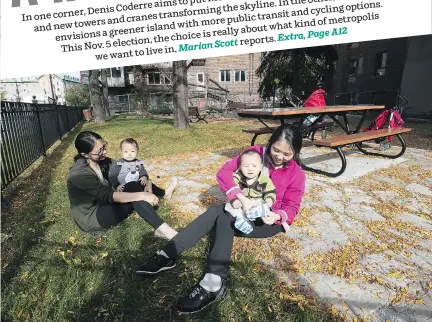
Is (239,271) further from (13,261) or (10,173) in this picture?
(10,173)

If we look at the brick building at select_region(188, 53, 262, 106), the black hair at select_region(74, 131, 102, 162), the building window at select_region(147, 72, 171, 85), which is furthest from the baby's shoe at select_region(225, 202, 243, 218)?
the building window at select_region(147, 72, 171, 85)

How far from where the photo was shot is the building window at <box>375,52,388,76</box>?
721 inches

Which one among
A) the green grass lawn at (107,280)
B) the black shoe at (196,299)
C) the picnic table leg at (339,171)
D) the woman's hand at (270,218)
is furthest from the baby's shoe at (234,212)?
the picnic table leg at (339,171)

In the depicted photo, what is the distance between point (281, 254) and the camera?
8.51 feet

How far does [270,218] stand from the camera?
226 centimetres

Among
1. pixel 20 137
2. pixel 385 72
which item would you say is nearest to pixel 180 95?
pixel 20 137

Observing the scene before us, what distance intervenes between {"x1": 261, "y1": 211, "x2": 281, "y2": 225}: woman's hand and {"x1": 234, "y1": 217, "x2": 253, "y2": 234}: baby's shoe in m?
0.13

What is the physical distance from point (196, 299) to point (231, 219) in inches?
28.0

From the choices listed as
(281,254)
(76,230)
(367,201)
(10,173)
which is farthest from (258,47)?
(10,173)

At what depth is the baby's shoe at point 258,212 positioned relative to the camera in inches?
88.4

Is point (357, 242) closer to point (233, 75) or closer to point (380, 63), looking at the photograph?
point (380, 63)

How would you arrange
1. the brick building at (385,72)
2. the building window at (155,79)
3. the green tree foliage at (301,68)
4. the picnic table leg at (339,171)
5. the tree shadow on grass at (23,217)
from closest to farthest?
the tree shadow on grass at (23,217)
the picnic table leg at (339,171)
the brick building at (385,72)
the green tree foliage at (301,68)
the building window at (155,79)

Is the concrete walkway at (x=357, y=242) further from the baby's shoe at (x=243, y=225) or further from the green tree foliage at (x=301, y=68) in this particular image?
the green tree foliage at (x=301, y=68)

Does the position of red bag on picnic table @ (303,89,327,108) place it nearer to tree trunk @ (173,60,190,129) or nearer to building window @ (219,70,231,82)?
tree trunk @ (173,60,190,129)
